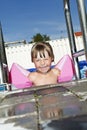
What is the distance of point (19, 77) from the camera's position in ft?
27.6

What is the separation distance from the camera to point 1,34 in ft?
32.1

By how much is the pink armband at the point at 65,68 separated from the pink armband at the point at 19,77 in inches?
32.3

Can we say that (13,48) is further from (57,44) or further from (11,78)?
(11,78)

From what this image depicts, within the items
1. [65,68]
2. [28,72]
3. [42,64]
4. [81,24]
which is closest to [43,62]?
[42,64]

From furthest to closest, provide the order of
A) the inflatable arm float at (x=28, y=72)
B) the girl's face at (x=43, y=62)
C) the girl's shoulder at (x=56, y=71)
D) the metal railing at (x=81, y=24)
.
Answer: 1. the inflatable arm float at (x=28, y=72)
2. the girl's shoulder at (x=56, y=71)
3. the girl's face at (x=43, y=62)
4. the metal railing at (x=81, y=24)

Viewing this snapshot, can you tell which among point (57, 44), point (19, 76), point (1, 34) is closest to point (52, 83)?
point (19, 76)

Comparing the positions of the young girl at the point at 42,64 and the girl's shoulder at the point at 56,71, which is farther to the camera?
the girl's shoulder at the point at 56,71

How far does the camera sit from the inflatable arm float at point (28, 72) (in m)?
8.30

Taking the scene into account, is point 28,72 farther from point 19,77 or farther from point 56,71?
point 56,71

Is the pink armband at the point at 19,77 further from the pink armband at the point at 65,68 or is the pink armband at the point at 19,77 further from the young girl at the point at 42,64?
the pink armband at the point at 65,68

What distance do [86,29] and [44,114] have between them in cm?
443

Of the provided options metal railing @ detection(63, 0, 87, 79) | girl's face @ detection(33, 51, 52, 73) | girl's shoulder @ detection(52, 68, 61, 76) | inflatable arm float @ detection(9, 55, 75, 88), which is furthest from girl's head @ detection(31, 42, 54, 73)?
metal railing @ detection(63, 0, 87, 79)

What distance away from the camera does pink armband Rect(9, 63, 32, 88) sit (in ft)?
27.1

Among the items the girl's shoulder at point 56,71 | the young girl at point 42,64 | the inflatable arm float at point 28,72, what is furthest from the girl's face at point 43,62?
the inflatable arm float at point 28,72
